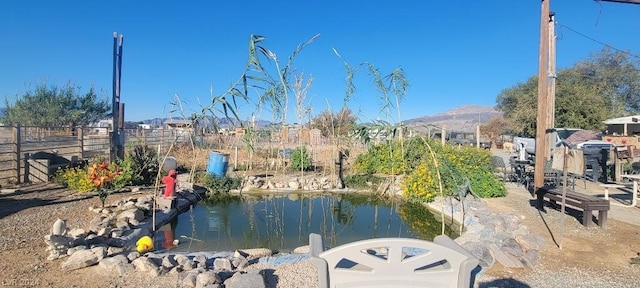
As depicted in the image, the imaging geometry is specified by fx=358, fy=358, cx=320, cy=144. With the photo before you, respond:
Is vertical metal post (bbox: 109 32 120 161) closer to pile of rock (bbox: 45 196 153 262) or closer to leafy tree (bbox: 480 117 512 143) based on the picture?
pile of rock (bbox: 45 196 153 262)

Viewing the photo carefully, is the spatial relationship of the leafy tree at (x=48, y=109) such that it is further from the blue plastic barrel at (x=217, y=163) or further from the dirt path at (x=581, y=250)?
the dirt path at (x=581, y=250)

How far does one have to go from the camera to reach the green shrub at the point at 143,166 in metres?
8.13

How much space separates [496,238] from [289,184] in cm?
560

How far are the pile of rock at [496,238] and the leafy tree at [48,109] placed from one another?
2265 centimetres

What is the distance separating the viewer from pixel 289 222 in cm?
614

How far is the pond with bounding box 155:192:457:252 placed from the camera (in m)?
5.02

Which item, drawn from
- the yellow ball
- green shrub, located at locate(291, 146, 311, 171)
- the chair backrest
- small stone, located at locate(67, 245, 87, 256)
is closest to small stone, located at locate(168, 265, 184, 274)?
the yellow ball

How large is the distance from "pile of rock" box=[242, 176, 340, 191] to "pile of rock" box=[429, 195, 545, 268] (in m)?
3.52

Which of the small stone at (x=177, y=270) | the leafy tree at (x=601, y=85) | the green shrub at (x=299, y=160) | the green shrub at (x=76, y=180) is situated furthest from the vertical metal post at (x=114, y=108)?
the leafy tree at (x=601, y=85)

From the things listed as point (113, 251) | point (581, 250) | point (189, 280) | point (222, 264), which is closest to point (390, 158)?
point (581, 250)

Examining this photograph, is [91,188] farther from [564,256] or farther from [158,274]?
[564,256]

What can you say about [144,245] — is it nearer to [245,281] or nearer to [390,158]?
[245,281]

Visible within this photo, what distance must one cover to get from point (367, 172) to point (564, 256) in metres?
6.41

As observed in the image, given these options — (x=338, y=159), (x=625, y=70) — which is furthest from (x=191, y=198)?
(x=625, y=70)
